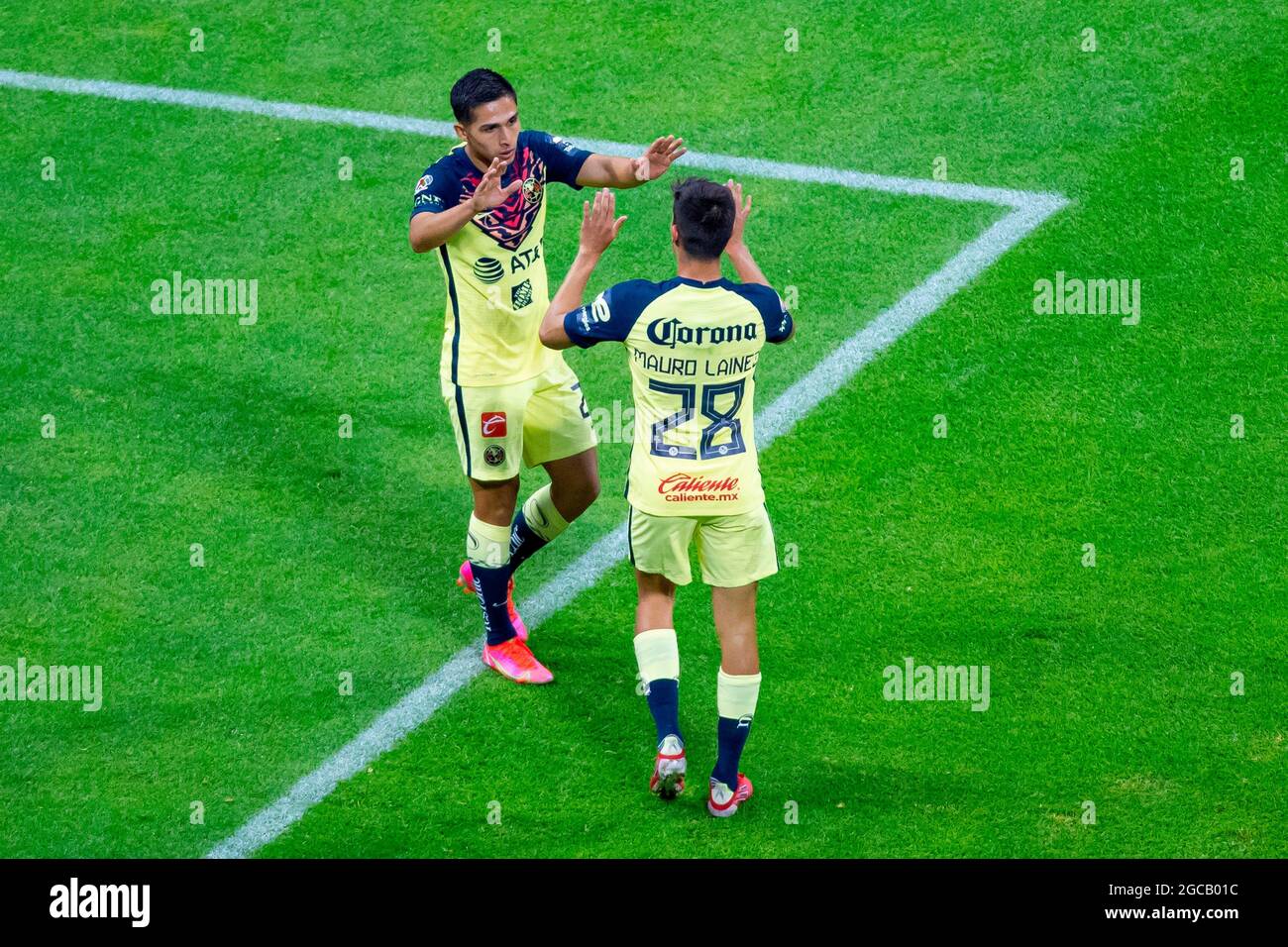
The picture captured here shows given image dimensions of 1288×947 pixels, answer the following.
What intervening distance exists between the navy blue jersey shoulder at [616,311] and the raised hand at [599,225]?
179 millimetres

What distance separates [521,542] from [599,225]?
2.08m

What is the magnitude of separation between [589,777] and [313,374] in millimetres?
3553

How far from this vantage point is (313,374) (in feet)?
31.1

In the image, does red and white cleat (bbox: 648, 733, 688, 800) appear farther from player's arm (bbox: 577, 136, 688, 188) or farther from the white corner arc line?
the white corner arc line

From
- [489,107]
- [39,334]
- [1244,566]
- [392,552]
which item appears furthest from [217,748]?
[1244,566]

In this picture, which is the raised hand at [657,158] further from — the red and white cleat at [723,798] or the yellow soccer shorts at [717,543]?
the red and white cleat at [723,798]

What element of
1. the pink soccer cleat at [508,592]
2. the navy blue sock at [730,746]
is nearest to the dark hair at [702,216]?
the navy blue sock at [730,746]

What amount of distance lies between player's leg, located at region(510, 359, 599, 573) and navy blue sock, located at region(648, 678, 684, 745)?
1303mm

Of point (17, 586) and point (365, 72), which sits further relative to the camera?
point (365, 72)

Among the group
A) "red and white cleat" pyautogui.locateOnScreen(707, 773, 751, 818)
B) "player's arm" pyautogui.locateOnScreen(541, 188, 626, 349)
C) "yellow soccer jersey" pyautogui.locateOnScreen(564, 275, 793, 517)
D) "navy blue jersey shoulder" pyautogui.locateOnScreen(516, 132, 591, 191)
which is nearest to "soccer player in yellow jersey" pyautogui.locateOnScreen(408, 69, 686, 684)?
"navy blue jersey shoulder" pyautogui.locateOnScreen(516, 132, 591, 191)

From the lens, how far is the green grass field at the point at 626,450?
6.83 m

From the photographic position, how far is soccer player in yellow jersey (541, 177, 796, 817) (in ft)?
20.2

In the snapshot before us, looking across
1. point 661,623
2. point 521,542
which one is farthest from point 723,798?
point 521,542

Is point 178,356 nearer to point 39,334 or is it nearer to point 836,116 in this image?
point 39,334
